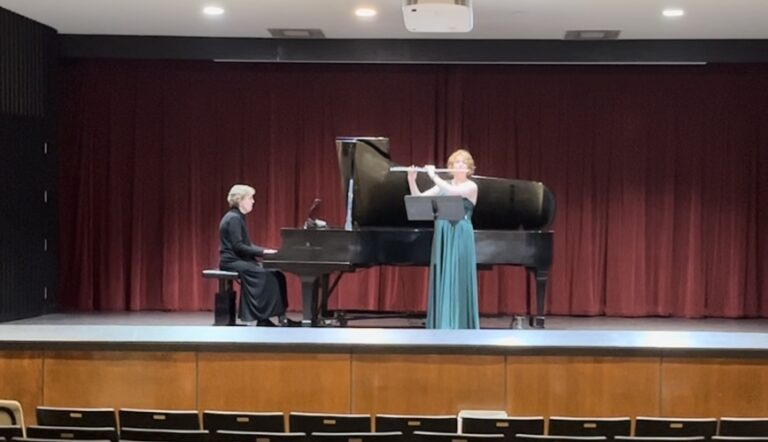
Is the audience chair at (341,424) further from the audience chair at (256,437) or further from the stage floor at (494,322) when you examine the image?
the stage floor at (494,322)

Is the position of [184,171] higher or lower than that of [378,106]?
lower

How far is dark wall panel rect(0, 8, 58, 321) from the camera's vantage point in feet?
25.5

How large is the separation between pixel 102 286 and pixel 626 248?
18.1ft

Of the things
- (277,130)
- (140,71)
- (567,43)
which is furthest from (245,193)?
(567,43)

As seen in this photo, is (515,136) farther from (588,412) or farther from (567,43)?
(588,412)

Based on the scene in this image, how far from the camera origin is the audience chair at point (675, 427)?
128 inches

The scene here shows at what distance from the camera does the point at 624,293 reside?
364 inches

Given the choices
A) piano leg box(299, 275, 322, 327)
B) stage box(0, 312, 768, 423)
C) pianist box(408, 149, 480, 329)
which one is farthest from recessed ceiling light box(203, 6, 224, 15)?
stage box(0, 312, 768, 423)

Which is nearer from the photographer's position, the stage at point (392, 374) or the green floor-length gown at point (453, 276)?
the stage at point (392, 374)

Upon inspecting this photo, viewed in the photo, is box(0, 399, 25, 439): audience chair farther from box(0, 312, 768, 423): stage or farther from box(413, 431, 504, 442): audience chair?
box(413, 431, 504, 442): audience chair

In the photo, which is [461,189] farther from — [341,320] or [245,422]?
[245,422]

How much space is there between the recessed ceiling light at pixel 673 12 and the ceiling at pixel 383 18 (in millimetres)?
61

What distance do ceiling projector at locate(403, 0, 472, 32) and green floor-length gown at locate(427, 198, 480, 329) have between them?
137 centimetres

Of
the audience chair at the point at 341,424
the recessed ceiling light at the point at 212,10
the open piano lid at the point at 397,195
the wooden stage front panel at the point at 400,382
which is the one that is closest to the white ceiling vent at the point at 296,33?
the recessed ceiling light at the point at 212,10
